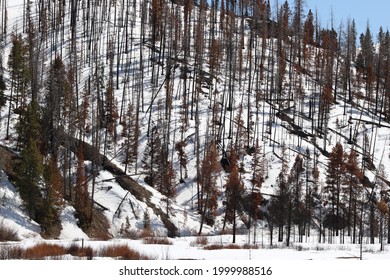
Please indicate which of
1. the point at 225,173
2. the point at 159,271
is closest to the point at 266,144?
the point at 225,173

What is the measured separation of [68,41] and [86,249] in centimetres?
7346

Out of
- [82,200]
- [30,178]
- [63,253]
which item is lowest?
[63,253]

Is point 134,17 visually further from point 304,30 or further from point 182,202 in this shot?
point 182,202

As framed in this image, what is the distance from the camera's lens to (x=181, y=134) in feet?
214

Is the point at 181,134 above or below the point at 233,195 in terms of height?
above

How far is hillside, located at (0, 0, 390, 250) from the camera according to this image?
45469 mm

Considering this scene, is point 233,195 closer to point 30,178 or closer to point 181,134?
point 30,178

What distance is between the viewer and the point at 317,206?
6141cm

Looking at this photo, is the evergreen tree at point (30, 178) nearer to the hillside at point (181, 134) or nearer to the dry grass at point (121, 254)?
the hillside at point (181, 134)

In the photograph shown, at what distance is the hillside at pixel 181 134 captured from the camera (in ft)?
149

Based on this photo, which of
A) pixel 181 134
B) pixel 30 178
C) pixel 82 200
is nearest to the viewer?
pixel 30 178

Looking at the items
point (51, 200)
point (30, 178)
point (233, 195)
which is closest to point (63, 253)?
point (51, 200)

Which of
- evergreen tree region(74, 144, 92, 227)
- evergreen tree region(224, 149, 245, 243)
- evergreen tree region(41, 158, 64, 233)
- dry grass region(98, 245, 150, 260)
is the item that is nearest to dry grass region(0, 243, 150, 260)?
dry grass region(98, 245, 150, 260)

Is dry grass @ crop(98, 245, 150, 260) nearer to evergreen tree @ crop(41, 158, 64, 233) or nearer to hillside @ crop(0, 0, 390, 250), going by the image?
hillside @ crop(0, 0, 390, 250)
